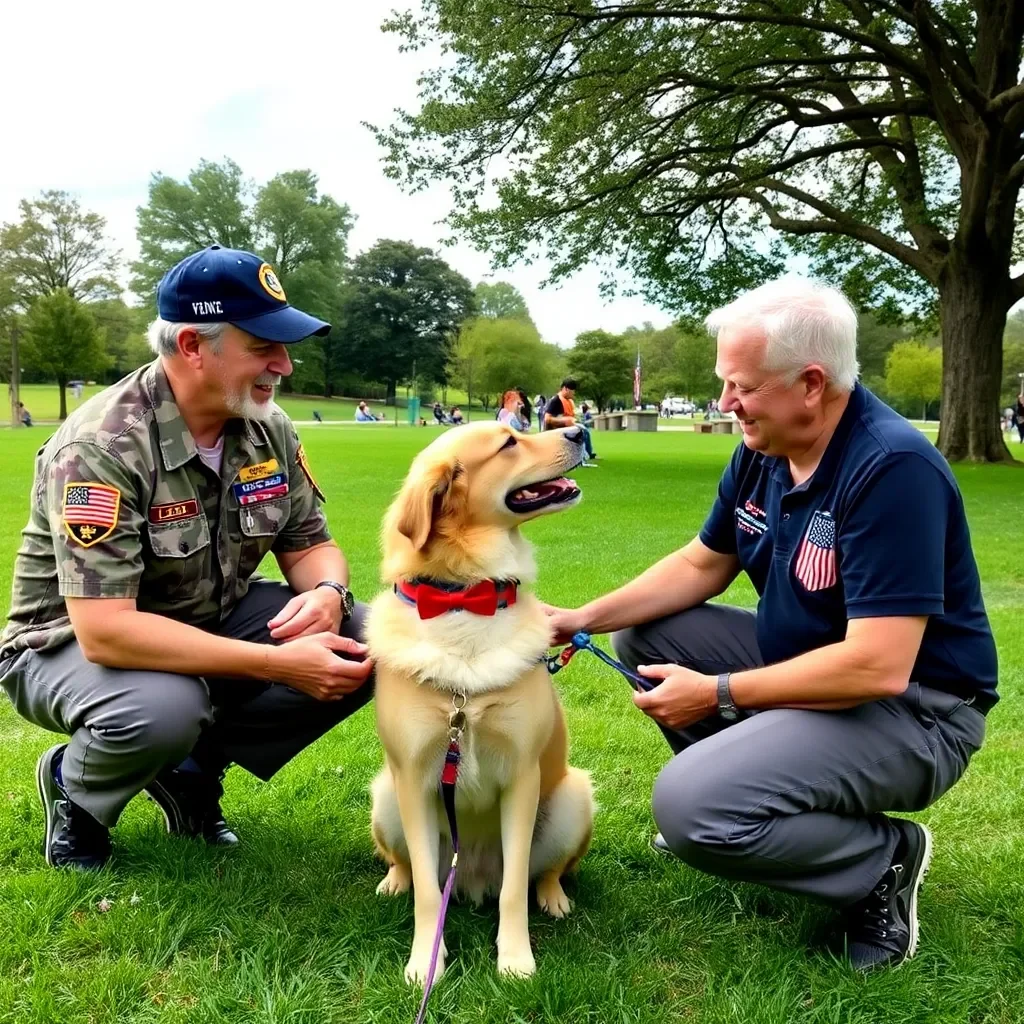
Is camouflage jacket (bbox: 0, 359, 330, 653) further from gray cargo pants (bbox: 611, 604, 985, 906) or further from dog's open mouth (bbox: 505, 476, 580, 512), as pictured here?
gray cargo pants (bbox: 611, 604, 985, 906)

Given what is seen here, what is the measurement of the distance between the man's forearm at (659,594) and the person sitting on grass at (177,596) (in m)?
0.89

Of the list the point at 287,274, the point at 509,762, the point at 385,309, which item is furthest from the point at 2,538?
the point at 385,309

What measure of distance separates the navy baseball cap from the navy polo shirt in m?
1.67

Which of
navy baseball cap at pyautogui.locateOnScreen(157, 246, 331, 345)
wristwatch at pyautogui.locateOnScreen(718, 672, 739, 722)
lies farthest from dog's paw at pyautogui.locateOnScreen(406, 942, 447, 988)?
navy baseball cap at pyautogui.locateOnScreen(157, 246, 331, 345)

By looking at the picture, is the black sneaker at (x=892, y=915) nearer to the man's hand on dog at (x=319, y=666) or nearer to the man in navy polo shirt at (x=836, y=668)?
the man in navy polo shirt at (x=836, y=668)

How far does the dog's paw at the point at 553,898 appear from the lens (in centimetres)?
265

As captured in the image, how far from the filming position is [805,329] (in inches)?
91.3

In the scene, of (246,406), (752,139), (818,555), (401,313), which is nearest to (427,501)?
(246,406)

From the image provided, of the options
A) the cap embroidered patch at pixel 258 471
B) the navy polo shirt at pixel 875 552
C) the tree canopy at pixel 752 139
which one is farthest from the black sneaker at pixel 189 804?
the tree canopy at pixel 752 139

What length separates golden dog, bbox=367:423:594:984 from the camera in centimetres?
241

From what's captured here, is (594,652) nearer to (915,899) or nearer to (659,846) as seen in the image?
(659,846)

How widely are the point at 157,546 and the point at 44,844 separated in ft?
3.77

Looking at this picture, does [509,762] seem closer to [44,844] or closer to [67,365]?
[44,844]

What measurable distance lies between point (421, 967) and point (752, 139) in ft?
62.3
